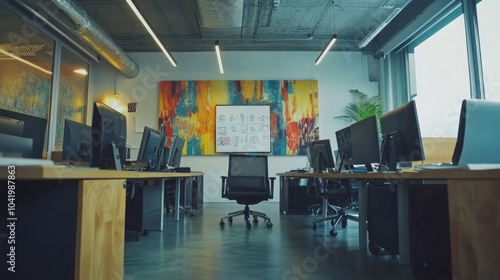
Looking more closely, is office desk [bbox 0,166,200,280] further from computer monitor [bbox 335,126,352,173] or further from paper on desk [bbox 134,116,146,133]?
paper on desk [bbox 134,116,146,133]

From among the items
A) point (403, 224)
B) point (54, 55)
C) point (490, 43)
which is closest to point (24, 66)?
point (54, 55)

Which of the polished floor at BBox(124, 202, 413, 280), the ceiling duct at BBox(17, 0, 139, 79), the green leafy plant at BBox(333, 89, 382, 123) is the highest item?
the ceiling duct at BBox(17, 0, 139, 79)

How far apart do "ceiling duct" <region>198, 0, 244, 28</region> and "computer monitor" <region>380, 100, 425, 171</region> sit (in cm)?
346

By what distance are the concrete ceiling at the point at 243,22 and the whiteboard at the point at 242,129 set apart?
1.58 meters

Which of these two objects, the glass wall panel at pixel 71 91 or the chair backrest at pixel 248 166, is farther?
the glass wall panel at pixel 71 91

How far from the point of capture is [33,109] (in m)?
5.98

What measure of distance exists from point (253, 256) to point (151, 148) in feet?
4.93

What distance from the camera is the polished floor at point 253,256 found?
7.07ft

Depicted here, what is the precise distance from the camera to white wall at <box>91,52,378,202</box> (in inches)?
316

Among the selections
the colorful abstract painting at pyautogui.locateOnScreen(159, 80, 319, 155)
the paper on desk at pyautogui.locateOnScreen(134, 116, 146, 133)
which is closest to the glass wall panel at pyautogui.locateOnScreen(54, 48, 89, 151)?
the paper on desk at pyautogui.locateOnScreen(134, 116, 146, 133)

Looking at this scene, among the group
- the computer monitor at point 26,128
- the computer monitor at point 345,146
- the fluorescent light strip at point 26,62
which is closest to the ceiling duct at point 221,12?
the computer monitor at point 345,146

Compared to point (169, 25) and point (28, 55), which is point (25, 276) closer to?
point (28, 55)

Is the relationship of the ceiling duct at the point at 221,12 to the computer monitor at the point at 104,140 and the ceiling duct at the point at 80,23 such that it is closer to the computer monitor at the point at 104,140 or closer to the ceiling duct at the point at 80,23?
the ceiling duct at the point at 80,23

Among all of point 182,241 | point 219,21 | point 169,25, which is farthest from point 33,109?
point 182,241
